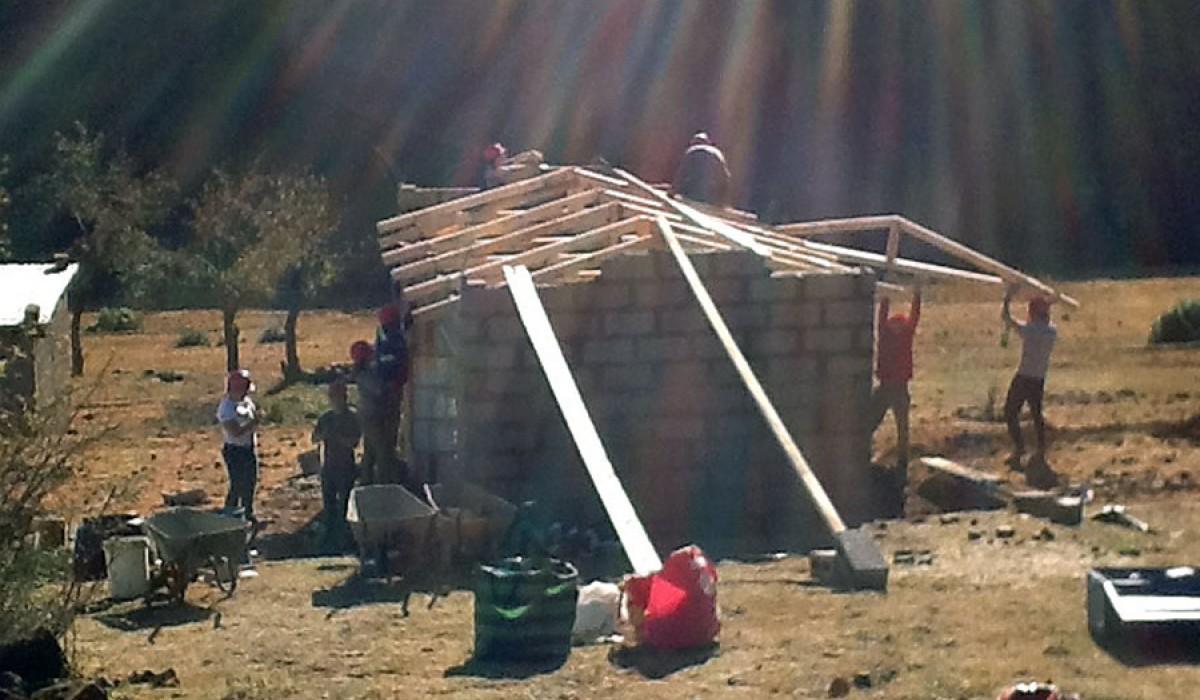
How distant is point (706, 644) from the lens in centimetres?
883

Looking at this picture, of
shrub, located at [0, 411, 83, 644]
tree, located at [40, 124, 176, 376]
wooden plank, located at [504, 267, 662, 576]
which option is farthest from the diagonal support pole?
tree, located at [40, 124, 176, 376]

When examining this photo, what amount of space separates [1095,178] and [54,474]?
1353 inches

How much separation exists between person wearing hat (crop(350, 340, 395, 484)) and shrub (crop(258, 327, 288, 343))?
1483 centimetres

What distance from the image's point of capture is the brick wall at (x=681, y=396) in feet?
41.2

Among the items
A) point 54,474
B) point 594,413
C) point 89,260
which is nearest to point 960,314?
point 89,260

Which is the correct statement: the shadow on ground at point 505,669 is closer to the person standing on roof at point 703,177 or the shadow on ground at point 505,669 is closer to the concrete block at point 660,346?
the concrete block at point 660,346

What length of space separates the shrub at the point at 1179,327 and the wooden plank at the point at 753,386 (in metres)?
11.6

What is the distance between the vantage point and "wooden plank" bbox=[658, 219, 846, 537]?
420 inches

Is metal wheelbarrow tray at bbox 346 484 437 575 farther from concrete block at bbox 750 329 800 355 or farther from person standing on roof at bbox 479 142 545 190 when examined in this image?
person standing on roof at bbox 479 142 545 190

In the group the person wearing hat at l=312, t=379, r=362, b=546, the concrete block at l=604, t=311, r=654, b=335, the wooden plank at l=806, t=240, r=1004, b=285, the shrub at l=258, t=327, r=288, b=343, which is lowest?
the person wearing hat at l=312, t=379, r=362, b=546

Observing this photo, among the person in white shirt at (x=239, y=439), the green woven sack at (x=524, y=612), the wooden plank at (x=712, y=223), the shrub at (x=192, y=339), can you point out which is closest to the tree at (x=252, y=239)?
the shrub at (x=192, y=339)

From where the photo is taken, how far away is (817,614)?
948 cm

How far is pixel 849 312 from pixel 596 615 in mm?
4726

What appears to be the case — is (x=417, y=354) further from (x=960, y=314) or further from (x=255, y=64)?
(x=255, y=64)
